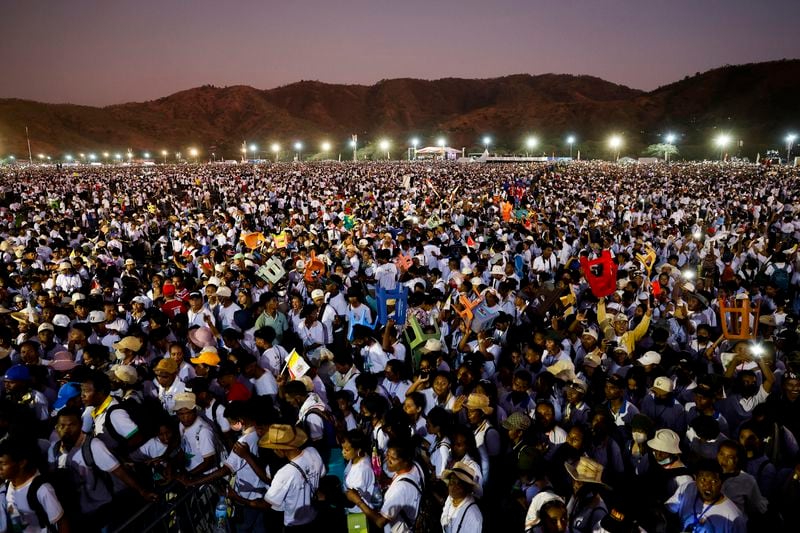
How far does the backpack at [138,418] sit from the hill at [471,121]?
8368cm

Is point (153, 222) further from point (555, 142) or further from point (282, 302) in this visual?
point (555, 142)

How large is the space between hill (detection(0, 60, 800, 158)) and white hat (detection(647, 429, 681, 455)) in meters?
82.5

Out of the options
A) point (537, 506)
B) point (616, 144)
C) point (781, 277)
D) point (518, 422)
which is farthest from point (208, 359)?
point (616, 144)

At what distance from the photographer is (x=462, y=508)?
2719 millimetres

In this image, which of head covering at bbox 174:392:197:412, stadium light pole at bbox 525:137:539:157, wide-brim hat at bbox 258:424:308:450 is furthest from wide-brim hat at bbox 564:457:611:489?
stadium light pole at bbox 525:137:539:157

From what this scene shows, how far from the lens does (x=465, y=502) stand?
273cm

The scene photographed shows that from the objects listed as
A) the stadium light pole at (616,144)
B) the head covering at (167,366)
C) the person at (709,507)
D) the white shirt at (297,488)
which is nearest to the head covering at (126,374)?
the head covering at (167,366)

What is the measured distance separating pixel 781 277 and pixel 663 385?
5.94 meters

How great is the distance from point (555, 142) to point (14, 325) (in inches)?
3605

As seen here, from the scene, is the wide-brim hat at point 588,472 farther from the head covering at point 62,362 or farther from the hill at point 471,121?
the hill at point 471,121

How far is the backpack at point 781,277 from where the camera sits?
7.96m

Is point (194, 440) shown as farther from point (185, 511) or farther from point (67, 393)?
point (67, 393)

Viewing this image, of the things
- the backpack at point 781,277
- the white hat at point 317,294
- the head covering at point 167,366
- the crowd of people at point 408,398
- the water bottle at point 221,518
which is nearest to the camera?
the crowd of people at point 408,398

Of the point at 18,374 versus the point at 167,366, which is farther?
the point at 167,366
